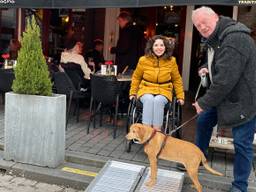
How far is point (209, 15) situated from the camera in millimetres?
4047

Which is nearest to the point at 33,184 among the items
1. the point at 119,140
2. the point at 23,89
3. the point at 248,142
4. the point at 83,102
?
the point at 23,89

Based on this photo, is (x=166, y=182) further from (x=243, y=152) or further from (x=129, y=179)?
(x=243, y=152)

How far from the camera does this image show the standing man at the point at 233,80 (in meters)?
3.89

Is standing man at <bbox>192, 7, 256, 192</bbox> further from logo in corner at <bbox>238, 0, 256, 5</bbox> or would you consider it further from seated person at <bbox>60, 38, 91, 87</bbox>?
seated person at <bbox>60, 38, 91, 87</bbox>

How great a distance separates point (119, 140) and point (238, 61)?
2557mm

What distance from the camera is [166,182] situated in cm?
440

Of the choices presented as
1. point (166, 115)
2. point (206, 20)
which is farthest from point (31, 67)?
point (206, 20)

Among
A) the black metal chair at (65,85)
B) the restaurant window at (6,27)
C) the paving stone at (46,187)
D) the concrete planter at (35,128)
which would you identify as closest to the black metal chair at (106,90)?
the black metal chair at (65,85)

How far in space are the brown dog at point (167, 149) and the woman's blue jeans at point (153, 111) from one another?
2.98 ft

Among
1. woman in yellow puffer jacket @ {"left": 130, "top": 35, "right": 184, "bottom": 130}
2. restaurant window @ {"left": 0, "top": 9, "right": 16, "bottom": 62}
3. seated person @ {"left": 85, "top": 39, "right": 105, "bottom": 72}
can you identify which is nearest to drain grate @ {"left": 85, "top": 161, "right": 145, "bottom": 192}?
woman in yellow puffer jacket @ {"left": 130, "top": 35, "right": 184, "bottom": 130}

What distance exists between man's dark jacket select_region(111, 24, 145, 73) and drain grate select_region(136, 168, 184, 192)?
11.5ft

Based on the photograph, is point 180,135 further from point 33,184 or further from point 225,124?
point 33,184

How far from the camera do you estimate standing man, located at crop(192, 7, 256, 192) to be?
389 centimetres

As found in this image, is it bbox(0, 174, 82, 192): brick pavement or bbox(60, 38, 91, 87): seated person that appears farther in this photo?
bbox(60, 38, 91, 87): seated person
